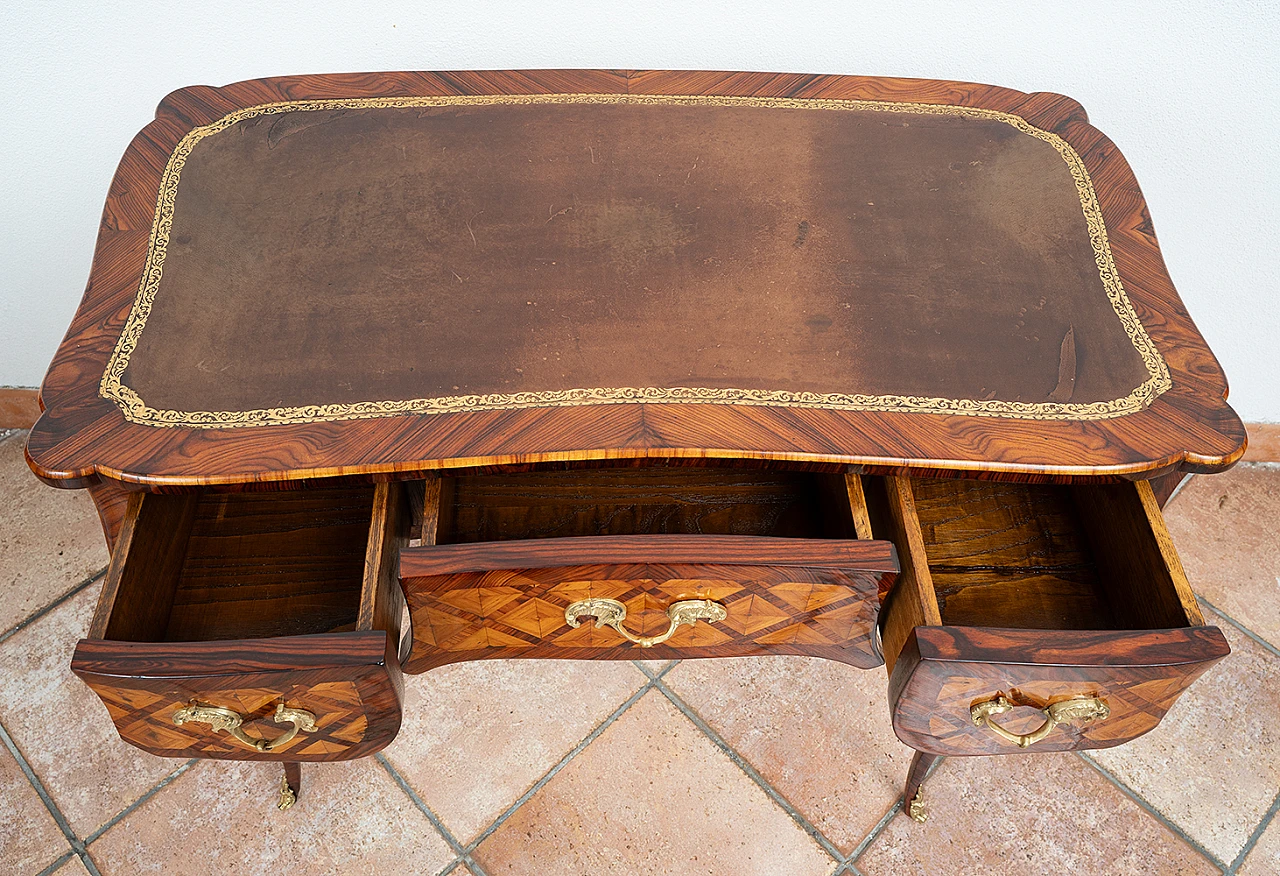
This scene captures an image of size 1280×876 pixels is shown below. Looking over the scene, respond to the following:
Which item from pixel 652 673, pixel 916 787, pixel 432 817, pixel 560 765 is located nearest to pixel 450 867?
pixel 432 817

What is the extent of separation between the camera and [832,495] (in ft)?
3.10

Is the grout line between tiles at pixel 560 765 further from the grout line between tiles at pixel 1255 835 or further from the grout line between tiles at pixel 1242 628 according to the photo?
the grout line between tiles at pixel 1242 628

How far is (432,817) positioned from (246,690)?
0.50 metres

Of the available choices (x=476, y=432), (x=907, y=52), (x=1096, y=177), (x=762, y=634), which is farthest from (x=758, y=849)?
(x=907, y=52)

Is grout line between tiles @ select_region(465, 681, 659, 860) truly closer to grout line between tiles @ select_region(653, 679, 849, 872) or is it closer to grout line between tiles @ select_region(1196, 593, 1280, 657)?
grout line between tiles @ select_region(653, 679, 849, 872)

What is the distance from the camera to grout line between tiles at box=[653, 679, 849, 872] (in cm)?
113

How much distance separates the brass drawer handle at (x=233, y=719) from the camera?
0.75 metres

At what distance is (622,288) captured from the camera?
85cm

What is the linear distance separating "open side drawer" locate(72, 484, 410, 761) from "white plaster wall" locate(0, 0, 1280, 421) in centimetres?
57

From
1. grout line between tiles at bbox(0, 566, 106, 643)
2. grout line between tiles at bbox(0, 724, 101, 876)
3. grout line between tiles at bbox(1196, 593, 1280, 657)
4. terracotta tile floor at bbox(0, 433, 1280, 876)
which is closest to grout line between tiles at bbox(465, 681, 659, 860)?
terracotta tile floor at bbox(0, 433, 1280, 876)

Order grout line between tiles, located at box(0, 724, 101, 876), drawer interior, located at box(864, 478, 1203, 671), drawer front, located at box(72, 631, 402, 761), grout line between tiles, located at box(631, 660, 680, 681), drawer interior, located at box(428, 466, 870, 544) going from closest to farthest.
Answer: drawer front, located at box(72, 631, 402, 761)
drawer interior, located at box(864, 478, 1203, 671)
drawer interior, located at box(428, 466, 870, 544)
grout line between tiles, located at box(0, 724, 101, 876)
grout line between tiles, located at box(631, 660, 680, 681)

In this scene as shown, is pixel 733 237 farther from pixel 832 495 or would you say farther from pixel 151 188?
pixel 151 188

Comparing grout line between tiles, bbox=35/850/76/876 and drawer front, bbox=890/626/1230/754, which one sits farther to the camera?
grout line between tiles, bbox=35/850/76/876

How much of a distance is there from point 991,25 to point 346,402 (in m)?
0.90
